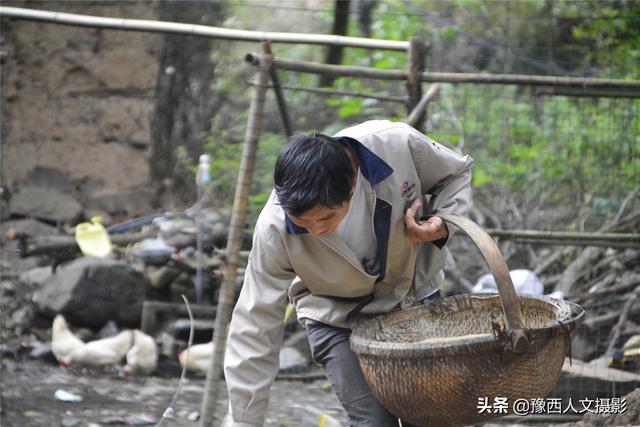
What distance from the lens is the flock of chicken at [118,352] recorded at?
5172mm

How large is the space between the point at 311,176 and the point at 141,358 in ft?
10.5

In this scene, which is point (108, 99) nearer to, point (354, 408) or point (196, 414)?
point (196, 414)

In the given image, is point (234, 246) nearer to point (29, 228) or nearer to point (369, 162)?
point (369, 162)

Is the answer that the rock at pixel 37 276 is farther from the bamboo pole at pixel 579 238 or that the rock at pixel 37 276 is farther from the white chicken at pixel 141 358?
the bamboo pole at pixel 579 238

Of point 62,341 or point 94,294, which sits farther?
point 94,294

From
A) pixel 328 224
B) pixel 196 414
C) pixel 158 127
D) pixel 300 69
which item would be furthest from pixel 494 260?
pixel 158 127

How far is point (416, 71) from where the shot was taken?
429 centimetres

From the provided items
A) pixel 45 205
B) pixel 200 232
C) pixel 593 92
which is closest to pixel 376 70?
pixel 593 92

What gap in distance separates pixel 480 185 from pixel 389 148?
11.8ft

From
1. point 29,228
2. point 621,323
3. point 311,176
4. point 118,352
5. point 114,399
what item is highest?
point 311,176

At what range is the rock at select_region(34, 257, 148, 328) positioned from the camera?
5.67 m

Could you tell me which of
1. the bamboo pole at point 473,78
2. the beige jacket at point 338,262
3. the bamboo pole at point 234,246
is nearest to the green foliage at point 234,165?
the bamboo pole at point 473,78

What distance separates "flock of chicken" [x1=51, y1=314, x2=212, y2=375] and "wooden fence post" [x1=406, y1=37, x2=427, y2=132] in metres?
1.96

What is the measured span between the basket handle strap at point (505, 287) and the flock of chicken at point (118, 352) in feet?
9.96
